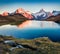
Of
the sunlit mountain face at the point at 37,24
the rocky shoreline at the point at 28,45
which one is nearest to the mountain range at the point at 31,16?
the sunlit mountain face at the point at 37,24

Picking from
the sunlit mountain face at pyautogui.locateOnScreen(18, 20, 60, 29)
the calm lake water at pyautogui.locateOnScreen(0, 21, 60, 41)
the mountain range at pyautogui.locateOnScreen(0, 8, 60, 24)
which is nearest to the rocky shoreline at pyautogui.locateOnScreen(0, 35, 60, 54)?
the calm lake water at pyautogui.locateOnScreen(0, 21, 60, 41)

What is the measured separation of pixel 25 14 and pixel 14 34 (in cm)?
165

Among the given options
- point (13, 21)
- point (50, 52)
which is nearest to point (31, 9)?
point (13, 21)

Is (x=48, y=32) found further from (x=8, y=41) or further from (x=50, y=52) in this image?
(x=50, y=52)

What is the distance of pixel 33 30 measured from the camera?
11164 millimetres

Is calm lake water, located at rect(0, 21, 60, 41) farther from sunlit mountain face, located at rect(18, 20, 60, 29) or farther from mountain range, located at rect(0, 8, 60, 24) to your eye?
mountain range, located at rect(0, 8, 60, 24)

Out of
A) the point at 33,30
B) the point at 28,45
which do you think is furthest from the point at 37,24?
the point at 28,45

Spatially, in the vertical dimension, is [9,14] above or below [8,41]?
above

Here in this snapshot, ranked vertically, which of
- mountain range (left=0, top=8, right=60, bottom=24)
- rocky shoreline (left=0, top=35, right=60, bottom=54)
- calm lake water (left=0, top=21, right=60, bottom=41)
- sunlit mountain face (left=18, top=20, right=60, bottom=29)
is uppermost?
mountain range (left=0, top=8, right=60, bottom=24)

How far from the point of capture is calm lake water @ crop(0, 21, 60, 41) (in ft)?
34.8

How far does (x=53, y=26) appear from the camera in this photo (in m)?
11.8

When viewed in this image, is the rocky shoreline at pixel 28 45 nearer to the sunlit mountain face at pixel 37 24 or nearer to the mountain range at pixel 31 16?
the sunlit mountain face at pixel 37 24

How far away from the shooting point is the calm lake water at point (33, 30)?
10596 millimetres

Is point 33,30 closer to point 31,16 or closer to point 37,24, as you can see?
point 37,24
